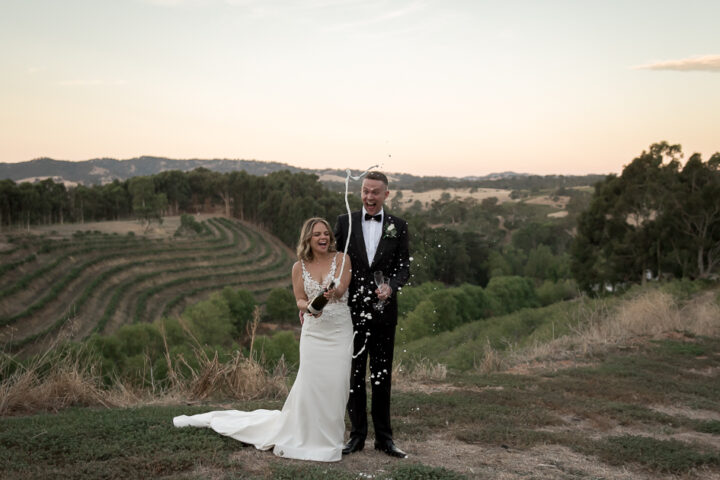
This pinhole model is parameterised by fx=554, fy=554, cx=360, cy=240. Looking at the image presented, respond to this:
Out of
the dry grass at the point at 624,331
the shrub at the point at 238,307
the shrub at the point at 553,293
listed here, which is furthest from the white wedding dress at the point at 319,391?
the shrub at the point at 553,293

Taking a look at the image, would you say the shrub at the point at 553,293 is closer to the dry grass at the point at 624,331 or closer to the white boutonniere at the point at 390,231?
the dry grass at the point at 624,331

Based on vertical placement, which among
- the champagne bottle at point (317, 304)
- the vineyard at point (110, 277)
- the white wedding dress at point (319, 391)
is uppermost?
the champagne bottle at point (317, 304)

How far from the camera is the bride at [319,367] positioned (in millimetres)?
4598

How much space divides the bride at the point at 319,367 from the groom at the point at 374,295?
15 centimetres

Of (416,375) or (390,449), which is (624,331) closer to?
(416,375)

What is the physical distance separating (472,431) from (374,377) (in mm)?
1419

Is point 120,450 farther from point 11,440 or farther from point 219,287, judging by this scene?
point 219,287

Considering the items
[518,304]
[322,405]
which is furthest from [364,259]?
[518,304]

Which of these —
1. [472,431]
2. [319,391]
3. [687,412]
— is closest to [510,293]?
[687,412]

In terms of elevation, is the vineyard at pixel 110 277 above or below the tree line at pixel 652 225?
below

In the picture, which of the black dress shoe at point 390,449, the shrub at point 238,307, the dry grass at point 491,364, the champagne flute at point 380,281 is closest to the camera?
the champagne flute at point 380,281

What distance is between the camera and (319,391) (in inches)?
183

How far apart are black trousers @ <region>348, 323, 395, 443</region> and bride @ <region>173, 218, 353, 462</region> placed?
0.61ft

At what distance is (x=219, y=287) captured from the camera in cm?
6122
